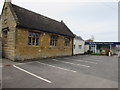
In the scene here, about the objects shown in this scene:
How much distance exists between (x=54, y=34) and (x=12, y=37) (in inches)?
260

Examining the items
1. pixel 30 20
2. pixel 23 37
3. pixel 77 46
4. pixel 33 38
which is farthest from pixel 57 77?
pixel 77 46

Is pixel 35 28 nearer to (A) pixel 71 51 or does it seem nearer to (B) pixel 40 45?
(B) pixel 40 45

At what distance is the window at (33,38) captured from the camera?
482 inches

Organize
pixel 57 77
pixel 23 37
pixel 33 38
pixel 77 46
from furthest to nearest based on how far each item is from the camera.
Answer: pixel 77 46, pixel 33 38, pixel 23 37, pixel 57 77

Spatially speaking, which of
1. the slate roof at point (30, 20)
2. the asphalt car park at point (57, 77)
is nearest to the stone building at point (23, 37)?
the slate roof at point (30, 20)

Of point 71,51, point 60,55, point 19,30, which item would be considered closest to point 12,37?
point 19,30

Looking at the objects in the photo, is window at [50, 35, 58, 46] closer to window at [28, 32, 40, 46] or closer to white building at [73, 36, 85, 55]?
window at [28, 32, 40, 46]

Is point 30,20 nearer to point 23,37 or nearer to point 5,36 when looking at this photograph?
point 23,37

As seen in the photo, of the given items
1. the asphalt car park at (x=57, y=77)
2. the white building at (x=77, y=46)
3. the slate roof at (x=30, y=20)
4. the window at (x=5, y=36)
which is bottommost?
the asphalt car park at (x=57, y=77)

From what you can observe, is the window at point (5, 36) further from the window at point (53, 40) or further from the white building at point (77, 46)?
the white building at point (77, 46)

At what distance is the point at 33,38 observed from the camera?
12.6 metres

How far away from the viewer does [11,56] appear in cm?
1098

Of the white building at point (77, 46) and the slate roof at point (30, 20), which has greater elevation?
the slate roof at point (30, 20)

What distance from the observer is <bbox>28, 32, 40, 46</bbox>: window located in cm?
1224
